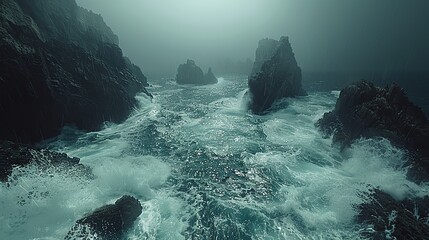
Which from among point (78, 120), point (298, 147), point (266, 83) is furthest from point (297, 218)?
point (266, 83)

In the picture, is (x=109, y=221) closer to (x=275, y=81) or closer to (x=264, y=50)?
(x=275, y=81)

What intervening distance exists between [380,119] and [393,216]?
552 inches

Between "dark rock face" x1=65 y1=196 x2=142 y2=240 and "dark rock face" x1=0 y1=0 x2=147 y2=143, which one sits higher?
"dark rock face" x1=0 y1=0 x2=147 y2=143

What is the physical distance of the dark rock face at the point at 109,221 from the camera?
45.0 ft

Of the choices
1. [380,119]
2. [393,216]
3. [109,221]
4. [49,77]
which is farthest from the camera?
[49,77]

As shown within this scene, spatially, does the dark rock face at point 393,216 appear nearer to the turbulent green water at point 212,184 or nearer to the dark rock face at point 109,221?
the turbulent green water at point 212,184

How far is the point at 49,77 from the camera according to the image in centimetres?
3036

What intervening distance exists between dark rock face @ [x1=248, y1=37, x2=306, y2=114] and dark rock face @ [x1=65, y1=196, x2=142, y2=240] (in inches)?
1470

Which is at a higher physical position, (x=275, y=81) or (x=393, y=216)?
(x=275, y=81)

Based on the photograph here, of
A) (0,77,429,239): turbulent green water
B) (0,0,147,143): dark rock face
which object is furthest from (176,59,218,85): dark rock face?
(0,77,429,239): turbulent green water

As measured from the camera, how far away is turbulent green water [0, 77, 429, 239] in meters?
15.0

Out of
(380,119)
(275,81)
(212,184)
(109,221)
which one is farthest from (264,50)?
(109,221)

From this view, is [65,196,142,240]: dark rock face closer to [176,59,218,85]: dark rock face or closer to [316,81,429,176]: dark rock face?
[316,81,429,176]: dark rock face

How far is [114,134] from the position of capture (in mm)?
33406
